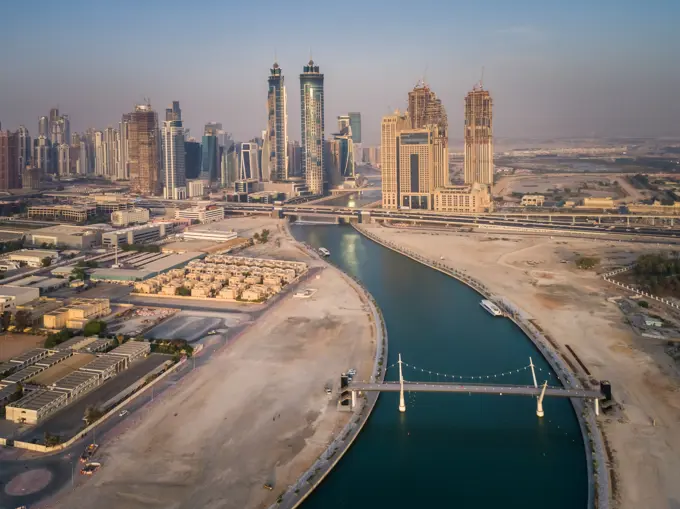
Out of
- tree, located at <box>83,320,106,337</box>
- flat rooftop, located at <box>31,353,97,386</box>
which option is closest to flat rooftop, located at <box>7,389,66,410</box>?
flat rooftop, located at <box>31,353,97,386</box>

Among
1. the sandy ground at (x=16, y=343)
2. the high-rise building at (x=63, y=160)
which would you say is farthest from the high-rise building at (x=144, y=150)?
the sandy ground at (x=16, y=343)

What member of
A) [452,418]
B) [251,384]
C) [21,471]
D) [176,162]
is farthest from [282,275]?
[176,162]

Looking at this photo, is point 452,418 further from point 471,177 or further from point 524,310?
point 471,177

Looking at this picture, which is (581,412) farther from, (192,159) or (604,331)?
(192,159)

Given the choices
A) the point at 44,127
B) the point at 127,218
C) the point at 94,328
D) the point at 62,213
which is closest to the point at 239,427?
the point at 94,328

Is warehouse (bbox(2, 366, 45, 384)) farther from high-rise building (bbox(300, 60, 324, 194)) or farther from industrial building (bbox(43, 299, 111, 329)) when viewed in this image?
high-rise building (bbox(300, 60, 324, 194))

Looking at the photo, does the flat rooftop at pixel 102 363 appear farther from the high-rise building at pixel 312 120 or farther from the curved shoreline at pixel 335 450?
the high-rise building at pixel 312 120
